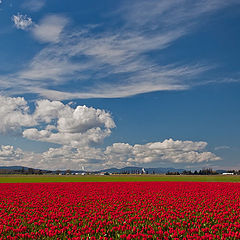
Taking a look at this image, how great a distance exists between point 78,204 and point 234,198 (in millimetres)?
14832

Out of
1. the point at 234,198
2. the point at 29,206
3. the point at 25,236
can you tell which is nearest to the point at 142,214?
the point at 25,236

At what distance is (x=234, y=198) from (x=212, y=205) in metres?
6.40

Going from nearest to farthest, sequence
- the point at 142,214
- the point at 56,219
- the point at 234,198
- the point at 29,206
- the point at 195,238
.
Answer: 1. the point at 195,238
2. the point at 56,219
3. the point at 142,214
4. the point at 29,206
5. the point at 234,198

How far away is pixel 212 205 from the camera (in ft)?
73.0

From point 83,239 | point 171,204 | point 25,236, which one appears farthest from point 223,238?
point 171,204

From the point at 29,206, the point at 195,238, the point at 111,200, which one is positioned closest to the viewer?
the point at 195,238

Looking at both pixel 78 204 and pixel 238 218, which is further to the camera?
pixel 78 204

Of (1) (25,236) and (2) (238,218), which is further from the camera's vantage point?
(2) (238,218)

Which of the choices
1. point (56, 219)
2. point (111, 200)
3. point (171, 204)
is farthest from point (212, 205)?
point (56, 219)

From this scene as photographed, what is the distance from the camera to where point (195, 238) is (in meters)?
11.9

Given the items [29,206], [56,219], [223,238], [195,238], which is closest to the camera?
[195,238]

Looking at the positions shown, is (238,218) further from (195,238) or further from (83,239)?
(83,239)

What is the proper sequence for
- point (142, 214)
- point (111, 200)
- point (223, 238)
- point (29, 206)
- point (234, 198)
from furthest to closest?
point (234, 198) → point (111, 200) → point (29, 206) → point (142, 214) → point (223, 238)

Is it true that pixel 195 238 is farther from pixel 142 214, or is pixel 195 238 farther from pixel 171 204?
pixel 171 204
